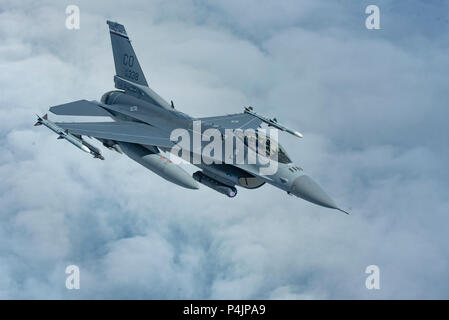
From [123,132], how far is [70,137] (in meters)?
2.90

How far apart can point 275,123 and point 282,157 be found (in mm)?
5626

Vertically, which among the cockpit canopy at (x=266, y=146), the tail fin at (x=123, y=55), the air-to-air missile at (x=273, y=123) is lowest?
the cockpit canopy at (x=266, y=146)

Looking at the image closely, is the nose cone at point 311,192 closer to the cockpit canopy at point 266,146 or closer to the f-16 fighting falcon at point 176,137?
the f-16 fighting falcon at point 176,137

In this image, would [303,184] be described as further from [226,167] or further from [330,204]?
[226,167]

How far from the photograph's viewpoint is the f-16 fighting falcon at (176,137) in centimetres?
2561

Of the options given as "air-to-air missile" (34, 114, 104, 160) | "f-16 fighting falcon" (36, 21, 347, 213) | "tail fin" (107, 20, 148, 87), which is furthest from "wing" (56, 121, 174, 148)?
"tail fin" (107, 20, 148, 87)

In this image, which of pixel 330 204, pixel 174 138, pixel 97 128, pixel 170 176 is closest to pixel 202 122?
pixel 174 138

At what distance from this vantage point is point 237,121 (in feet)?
103

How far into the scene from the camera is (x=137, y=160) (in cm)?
2827

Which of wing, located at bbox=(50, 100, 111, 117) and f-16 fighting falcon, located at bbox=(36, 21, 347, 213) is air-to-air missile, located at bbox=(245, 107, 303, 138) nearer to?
f-16 fighting falcon, located at bbox=(36, 21, 347, 213)

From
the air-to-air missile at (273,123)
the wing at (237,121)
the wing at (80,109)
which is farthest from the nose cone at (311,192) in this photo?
the wing at (80,109)

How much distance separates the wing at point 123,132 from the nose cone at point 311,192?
648 centimetres

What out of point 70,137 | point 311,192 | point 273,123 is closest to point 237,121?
point 273,123

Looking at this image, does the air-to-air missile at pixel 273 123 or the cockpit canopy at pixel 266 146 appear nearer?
the cockpit canopy at pixel 266 146
